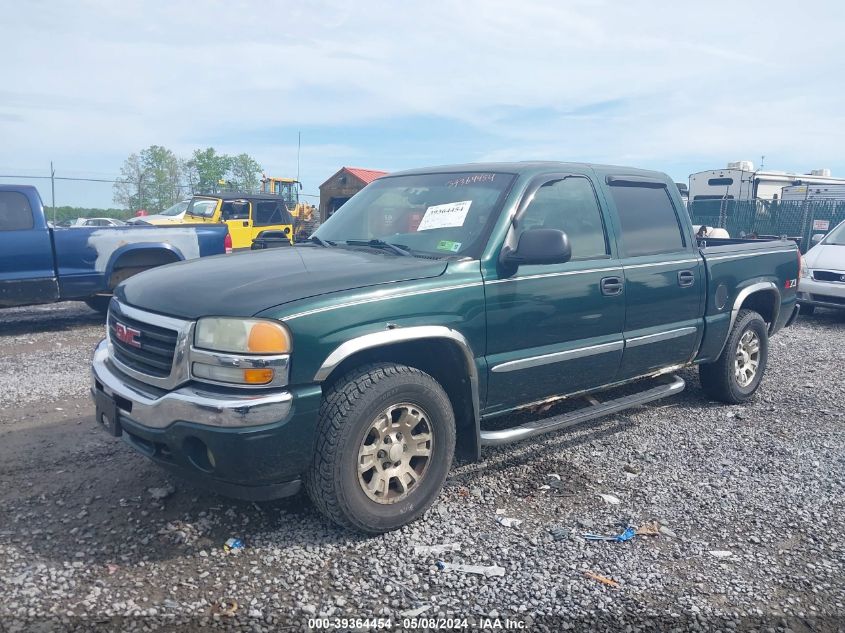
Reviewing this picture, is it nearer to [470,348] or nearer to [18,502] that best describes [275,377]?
[470,348]

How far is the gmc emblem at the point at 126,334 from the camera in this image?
10.8ft

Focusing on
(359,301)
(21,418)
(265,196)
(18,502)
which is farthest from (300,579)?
(265,196)

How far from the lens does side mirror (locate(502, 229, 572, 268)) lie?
140 inches

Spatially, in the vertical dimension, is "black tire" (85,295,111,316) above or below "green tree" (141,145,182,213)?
below

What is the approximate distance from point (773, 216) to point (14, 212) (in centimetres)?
1811

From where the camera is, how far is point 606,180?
456 cm

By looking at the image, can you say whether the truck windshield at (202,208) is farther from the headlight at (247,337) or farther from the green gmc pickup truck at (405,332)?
the headlight at (247,337)

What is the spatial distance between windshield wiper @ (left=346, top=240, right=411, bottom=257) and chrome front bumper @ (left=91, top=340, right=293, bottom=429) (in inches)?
49.4

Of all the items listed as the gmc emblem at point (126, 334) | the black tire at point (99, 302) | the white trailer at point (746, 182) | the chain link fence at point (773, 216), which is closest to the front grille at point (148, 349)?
the gmc emblem at point (126, 334)

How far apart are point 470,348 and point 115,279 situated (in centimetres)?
679

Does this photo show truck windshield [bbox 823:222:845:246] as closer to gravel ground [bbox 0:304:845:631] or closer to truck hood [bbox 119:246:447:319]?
gravel ground [bbox 0:304:845:631]

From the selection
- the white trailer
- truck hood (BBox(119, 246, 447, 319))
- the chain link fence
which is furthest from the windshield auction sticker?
the white trailer

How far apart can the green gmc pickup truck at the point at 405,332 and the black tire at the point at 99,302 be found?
18.6 feet

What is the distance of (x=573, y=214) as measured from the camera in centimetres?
429
